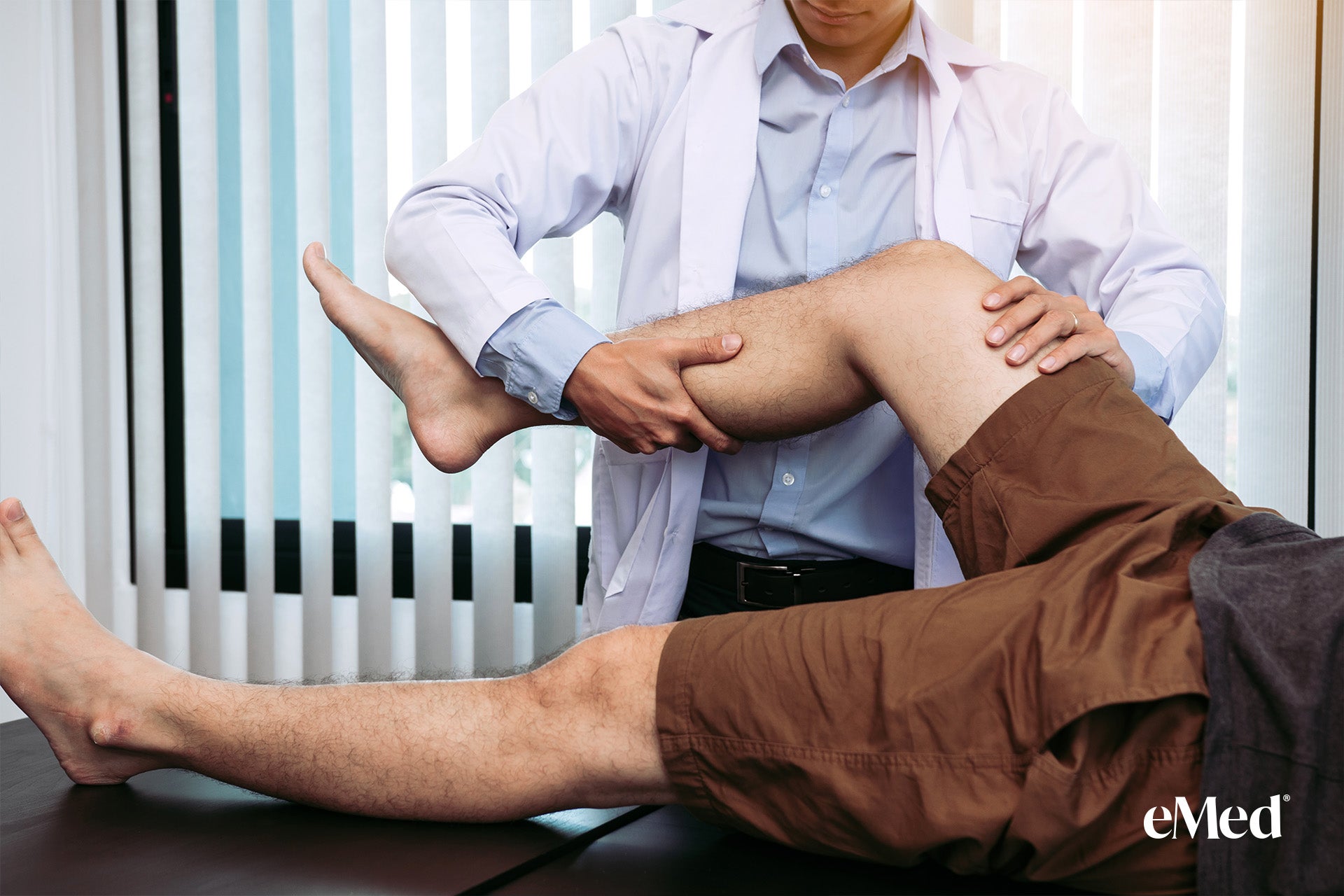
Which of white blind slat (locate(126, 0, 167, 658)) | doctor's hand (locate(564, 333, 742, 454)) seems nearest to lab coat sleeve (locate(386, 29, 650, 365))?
doctor's hand (locate(564, 333, 742, 454))

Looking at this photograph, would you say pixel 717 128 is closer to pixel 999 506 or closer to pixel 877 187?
pixel 877 187

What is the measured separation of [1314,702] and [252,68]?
242cm

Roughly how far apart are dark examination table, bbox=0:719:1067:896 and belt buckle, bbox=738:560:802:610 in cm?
47

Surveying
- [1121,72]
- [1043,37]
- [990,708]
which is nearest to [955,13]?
[1043,37]

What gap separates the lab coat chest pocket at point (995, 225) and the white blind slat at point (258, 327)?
5.45 ft

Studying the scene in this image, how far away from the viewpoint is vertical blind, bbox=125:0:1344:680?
5.72 feet

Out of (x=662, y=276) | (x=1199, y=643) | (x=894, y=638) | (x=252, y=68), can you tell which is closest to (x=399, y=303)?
(x=252, y=68)

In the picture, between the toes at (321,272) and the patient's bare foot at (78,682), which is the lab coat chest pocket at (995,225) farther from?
the patient's bare foot at (78,682)

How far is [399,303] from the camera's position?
7.41 ft

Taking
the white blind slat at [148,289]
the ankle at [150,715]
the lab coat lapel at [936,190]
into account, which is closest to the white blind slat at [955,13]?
the lab coat lapel at [936,190]

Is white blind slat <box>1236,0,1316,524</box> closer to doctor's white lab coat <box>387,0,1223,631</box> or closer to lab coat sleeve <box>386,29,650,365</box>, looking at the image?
doctor's white lab coat <box>387,0,1223,631</box>

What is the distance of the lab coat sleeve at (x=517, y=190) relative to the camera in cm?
117

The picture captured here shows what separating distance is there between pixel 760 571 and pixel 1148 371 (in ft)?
1.77

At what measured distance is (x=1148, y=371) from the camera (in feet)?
3.81
